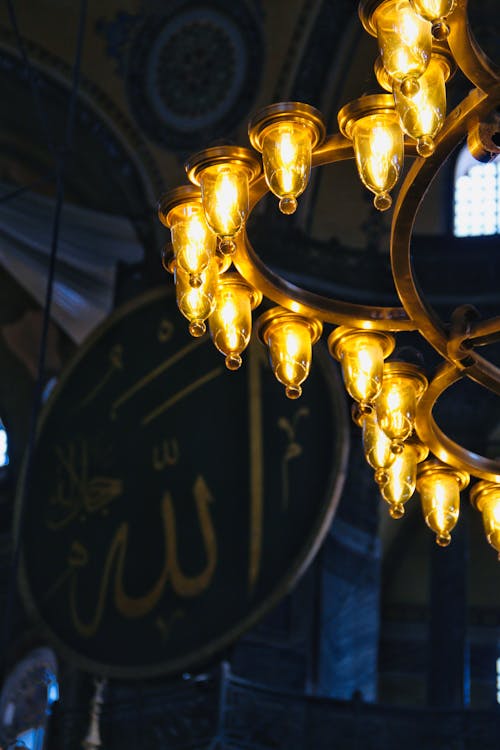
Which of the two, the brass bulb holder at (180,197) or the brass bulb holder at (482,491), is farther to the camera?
the brass bulb holder at (482,491)

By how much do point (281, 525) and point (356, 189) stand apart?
2.83 meters

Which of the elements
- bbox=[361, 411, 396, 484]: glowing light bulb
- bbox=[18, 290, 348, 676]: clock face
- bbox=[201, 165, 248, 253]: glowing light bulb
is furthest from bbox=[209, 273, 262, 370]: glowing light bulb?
bbox=[18, 290, 348, 676]: clock face

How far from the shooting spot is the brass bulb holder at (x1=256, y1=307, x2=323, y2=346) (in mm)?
4023

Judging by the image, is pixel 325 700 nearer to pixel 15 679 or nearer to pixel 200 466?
pixel 200 466

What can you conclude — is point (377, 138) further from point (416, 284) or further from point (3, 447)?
point (3, 447)

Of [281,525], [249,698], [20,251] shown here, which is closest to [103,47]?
[20,251]

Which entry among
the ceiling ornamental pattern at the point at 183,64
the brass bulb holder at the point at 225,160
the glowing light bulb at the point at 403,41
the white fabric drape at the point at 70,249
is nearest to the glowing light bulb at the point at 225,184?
the brass bulb holder at the point at 225,160

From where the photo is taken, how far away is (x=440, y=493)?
444cm

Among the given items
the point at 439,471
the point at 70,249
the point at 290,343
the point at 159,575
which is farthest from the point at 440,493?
the point at 70,249

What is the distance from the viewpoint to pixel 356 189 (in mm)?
9227

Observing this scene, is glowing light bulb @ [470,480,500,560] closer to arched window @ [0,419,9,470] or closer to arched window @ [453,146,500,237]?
arched window @ [453,146,500,237]

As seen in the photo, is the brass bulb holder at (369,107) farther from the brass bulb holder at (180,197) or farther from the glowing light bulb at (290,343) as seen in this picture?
the glowing light bulb at (290,343)

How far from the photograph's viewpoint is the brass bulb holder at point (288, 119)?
3.52 meters

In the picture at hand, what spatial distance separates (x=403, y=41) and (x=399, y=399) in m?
1.18
